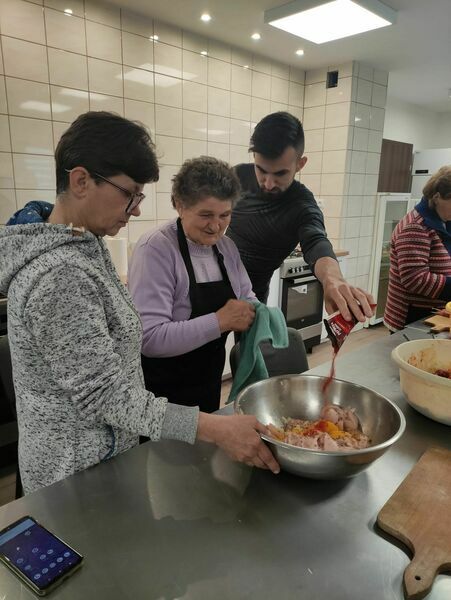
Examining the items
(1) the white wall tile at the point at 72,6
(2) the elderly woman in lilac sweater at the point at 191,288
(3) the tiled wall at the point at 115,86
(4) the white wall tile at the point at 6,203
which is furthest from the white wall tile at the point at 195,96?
(2) the elderly woman in lilac sweater at the point at 191,288

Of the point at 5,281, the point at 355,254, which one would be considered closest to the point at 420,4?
the point at 355,254

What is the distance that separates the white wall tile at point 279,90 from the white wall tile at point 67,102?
73.2 inches

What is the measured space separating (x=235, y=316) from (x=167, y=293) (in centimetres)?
22

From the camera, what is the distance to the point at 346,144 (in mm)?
4020

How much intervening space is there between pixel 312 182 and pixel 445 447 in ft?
11.9

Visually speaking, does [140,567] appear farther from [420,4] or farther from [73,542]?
[420,4]

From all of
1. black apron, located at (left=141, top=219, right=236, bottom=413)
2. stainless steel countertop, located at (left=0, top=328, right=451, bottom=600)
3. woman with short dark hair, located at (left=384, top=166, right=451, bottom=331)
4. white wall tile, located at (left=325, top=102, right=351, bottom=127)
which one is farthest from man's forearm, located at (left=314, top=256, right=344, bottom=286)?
white wall tile, located at (left=325, top=102, right=351, bottom=127)

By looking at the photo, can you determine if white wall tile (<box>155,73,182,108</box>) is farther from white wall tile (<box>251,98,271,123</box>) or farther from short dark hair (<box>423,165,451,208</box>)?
short dark hair (<box>423,165,451,208</box>)

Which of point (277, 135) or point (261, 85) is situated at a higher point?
point (261, 85)

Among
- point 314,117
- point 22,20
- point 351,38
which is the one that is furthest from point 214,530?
point 314,117

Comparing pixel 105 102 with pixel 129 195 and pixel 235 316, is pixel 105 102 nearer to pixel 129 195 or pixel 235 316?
pixel 235 316

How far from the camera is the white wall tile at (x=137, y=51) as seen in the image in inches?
112

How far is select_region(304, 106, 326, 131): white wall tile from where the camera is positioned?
13.6 ft

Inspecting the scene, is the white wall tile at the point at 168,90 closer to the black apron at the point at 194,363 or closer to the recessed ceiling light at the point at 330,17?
the recessed ceiling light at the point at 330,17
